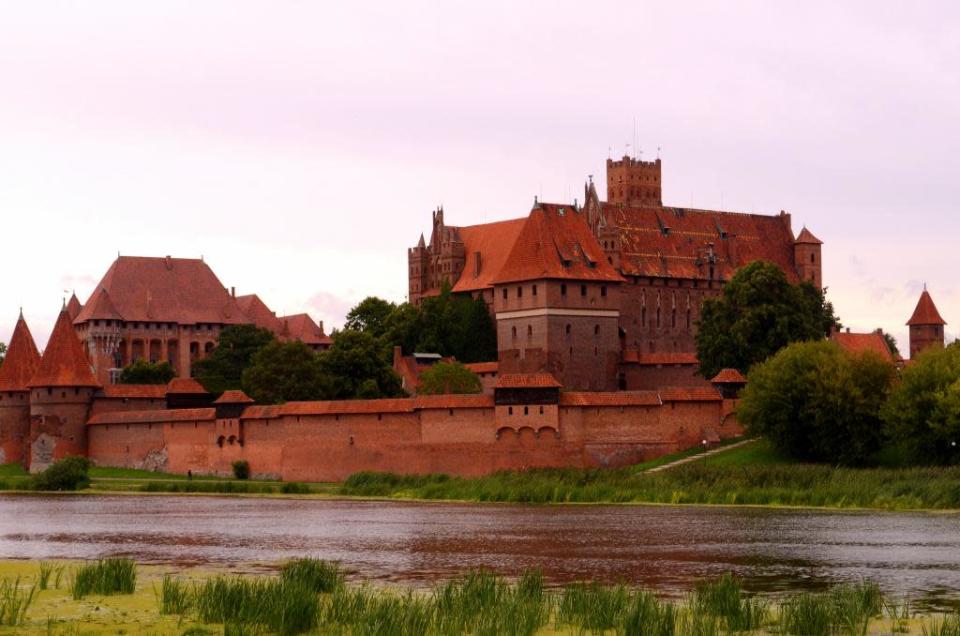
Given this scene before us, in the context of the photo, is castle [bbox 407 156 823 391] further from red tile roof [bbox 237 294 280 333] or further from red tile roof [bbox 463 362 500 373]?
red tile roof [bbox 237 294 280 333]

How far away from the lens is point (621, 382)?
72.6 meters

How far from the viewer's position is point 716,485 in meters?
47.2

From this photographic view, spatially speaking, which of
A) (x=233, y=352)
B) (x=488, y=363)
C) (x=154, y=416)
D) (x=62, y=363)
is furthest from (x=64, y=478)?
(x=233, y=352)


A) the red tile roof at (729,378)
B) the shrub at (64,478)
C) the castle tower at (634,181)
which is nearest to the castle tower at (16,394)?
the shrub at (64,478)

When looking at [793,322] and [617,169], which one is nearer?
[793,322]

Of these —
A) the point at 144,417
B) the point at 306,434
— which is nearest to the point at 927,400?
the point at 306,434

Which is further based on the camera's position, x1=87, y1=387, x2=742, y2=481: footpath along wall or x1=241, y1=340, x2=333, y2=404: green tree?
x1=241, y1=340, x2=333, y2=404: green tree

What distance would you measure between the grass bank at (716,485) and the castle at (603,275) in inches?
667

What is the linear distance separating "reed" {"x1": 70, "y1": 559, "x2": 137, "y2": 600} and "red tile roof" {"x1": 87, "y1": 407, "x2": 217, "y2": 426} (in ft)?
123

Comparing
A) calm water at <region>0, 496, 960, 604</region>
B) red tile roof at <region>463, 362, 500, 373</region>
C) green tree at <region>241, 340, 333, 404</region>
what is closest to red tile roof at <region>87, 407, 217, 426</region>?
green tree at <region>241, 340, 333, 404</region>

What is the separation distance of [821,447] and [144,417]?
1055 inches

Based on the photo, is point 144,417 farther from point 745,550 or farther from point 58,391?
point 745,550

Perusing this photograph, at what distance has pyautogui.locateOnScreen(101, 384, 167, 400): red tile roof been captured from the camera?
2736 inches

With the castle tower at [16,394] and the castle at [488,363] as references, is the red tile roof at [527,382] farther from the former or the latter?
the castle tower at [16,394]
